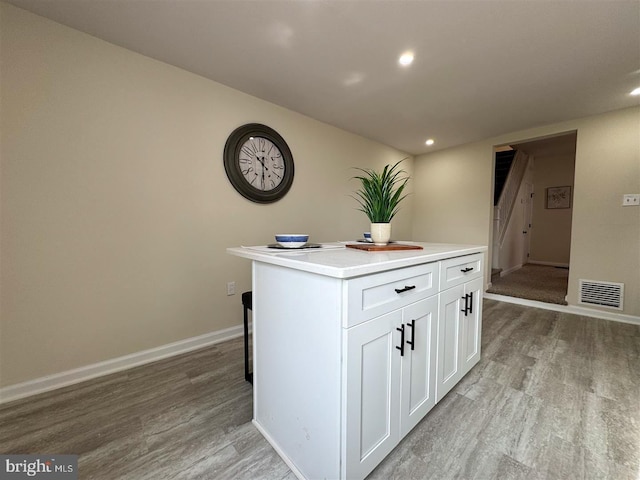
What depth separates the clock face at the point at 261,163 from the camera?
236cm

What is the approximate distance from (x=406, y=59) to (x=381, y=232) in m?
1.37

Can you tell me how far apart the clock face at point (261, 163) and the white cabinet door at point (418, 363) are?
6.19ft

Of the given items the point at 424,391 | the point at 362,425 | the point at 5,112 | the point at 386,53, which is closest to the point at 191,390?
the point at 362,425

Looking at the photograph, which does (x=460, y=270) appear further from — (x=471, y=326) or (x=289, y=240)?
(x=289, y=240)

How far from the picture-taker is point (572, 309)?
9.70 feet

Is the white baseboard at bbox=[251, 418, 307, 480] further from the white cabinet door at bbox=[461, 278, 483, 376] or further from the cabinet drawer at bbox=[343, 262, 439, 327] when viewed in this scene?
the white cabinet door at bbox=[461, 278, 483, 376]

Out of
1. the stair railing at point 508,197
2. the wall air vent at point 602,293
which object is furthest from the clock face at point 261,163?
the stair railing at point 508,197

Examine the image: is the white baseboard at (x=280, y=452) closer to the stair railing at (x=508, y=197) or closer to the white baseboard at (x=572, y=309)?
the white baseboard at (x=572, y=309)

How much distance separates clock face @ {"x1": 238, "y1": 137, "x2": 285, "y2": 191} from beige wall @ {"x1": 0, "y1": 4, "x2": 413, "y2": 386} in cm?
20

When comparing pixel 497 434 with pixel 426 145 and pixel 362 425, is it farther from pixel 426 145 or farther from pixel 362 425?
pixel 426 145

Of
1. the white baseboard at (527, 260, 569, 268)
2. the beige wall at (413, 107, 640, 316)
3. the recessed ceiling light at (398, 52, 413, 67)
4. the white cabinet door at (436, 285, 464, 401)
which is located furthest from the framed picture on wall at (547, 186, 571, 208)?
the white cabinet door at (436, 285, 464, 401)

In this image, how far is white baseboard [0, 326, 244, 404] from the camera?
1.50 m

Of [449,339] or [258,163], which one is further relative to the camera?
[258,163]

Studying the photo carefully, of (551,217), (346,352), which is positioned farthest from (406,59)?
(551,217)
